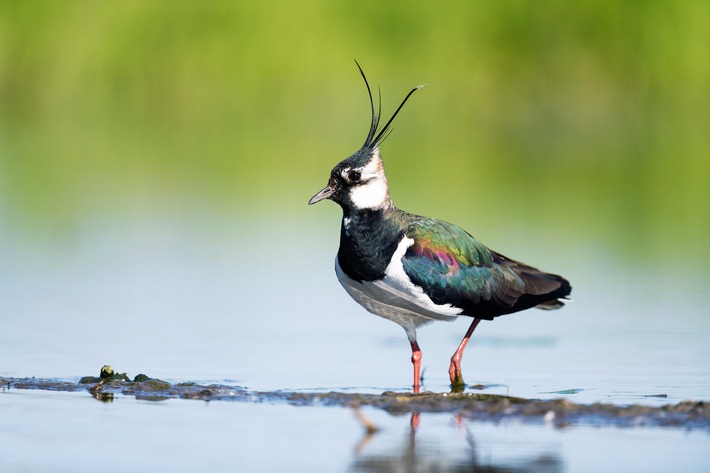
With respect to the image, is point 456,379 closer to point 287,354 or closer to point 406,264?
point 406,264

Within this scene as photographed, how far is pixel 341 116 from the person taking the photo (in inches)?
1085

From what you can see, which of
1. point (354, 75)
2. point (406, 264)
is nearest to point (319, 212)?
point (406, 264)

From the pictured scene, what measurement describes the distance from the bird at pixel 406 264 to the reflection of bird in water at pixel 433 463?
5.50ft

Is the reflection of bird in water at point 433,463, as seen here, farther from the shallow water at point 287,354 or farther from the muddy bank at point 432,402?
the muddy bank at point 432,402

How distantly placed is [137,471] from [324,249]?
7.33 metres

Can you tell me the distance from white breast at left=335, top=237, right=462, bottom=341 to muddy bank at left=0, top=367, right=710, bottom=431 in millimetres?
779

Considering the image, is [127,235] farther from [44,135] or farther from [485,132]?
[485,132]

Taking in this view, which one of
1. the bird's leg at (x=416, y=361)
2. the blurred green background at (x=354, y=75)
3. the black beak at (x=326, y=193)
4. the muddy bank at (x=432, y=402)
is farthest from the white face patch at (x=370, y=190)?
the blurred green background at (x=354, y=75)

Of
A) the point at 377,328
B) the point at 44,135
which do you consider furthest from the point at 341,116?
the point at 377,328

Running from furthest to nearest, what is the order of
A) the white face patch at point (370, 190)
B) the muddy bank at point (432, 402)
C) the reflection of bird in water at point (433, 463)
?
1. the white face patch at point (370, 190)
2. the muddy bank at point (432, 402)
3. the reflection of bird in water at point (433, 463)

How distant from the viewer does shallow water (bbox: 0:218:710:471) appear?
19.9ft

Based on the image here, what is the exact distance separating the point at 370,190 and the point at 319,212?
7.73 metres

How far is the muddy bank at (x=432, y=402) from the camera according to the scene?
21.9 feet

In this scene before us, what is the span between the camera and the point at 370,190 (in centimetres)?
821
